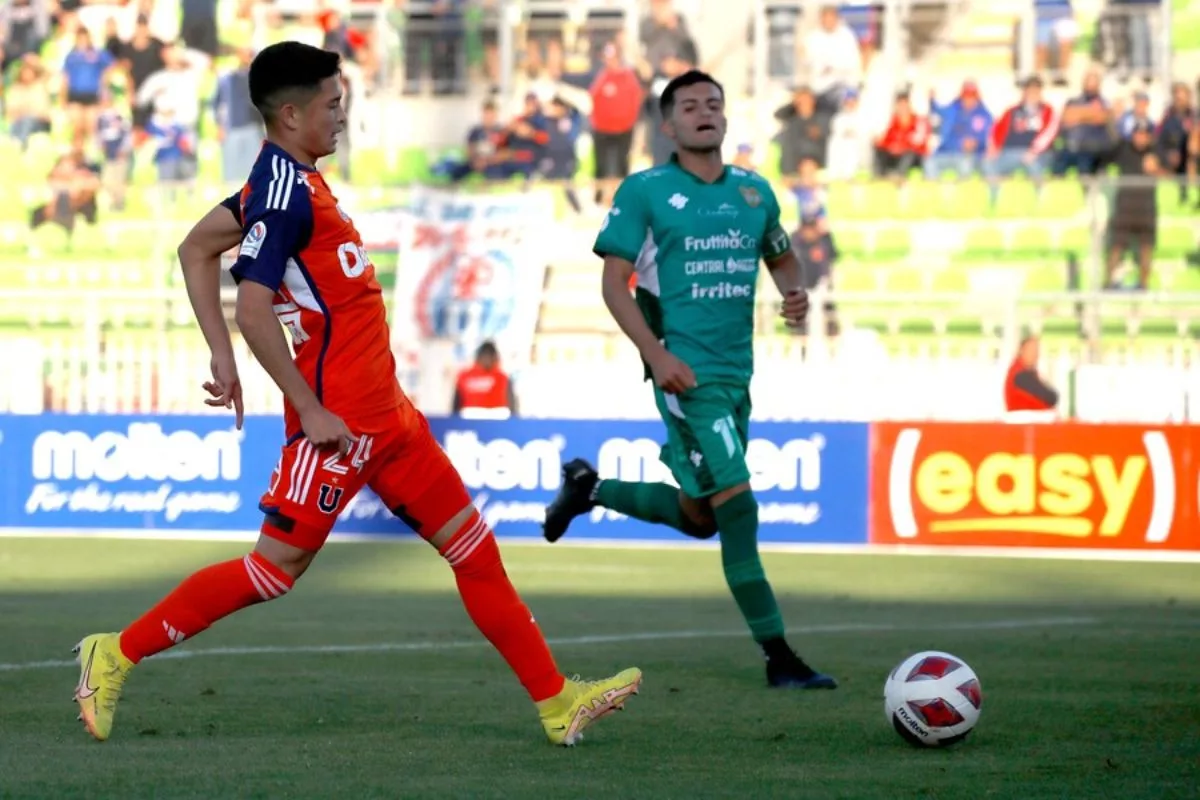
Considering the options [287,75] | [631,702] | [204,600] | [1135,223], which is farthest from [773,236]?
[1135,223]

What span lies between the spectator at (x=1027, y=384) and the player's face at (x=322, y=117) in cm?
1326

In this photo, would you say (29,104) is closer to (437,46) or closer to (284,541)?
(437,46)

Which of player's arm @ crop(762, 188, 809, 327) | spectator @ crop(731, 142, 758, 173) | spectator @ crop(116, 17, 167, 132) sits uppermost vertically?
spectator @ crop(116, 17, 167, 132)

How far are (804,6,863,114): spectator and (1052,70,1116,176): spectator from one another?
2.58m

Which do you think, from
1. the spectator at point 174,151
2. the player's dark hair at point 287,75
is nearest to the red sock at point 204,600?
the player's dark hair at point 287,75

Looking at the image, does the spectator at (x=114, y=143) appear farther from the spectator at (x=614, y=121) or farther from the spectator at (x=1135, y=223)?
the spectator at (x=1135, y=223)

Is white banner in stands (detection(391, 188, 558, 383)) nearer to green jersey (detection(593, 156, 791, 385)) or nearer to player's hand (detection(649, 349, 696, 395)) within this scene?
green jersey (detection(593, 156, 791, 385))

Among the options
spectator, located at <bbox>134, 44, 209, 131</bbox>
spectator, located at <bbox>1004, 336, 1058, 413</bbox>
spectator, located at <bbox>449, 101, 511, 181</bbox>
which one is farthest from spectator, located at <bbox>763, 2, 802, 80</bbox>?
spectator, located at <bbox>1004, 336, 1058, 413</bbox>

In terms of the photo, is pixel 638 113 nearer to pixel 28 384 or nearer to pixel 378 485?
pixel 28 384

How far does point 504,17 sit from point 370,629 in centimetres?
1672

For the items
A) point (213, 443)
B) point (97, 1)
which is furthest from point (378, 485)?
point (97, 1)

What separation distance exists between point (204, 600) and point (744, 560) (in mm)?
2526

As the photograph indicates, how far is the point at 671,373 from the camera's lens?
7.60 metres

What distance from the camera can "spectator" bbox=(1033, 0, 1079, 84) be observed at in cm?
2412
